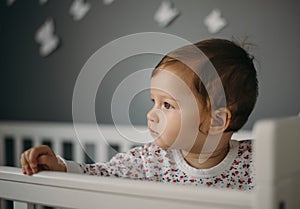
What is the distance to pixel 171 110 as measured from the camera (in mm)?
1172

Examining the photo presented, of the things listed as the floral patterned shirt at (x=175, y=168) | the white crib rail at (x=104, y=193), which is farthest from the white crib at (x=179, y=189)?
the floral patterned shirt at (x=175, y=168)

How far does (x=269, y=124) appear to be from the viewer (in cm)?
82

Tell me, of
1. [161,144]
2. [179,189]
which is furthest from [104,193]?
[161,144]

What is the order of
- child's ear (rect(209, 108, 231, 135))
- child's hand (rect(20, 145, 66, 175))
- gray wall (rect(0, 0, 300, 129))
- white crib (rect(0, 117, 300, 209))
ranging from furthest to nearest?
gray wall (rect(0, 0, 300, 129)) < child's ear (rect(209, 108, 231, 135)) < child's hand (rect(20, 145, 66, 175)) < white crib (rect(0, 117, 300, 209))

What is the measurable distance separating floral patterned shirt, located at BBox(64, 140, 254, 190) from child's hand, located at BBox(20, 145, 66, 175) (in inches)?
1.5

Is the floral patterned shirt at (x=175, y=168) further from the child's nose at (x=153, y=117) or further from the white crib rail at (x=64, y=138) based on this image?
the white crib rail at (x=64, y=138)

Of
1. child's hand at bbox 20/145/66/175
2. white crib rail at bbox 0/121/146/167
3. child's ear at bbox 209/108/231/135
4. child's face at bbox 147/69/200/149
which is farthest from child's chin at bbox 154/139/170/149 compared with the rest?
white crib rail at bbox 0/121/146/167

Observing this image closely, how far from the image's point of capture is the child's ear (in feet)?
3.91

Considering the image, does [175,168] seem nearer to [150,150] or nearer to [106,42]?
[150,150]

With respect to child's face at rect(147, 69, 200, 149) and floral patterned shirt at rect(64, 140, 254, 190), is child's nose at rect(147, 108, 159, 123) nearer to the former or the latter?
child's face at rect(147, 69, 200, 149)

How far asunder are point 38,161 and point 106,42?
1149 mm

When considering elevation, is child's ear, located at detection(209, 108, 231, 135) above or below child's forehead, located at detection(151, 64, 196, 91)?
below

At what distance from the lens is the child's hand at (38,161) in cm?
107

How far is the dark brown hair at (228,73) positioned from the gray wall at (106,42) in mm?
700
